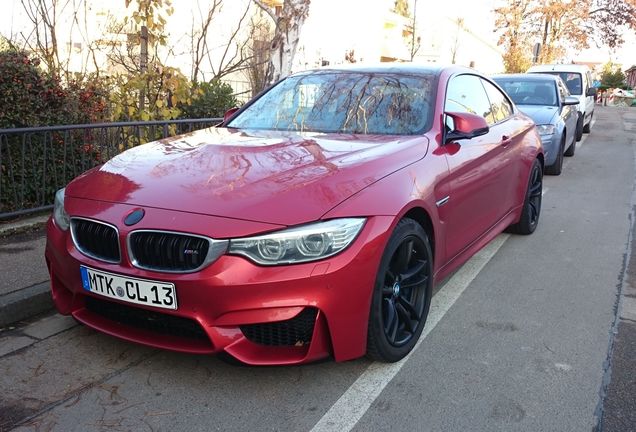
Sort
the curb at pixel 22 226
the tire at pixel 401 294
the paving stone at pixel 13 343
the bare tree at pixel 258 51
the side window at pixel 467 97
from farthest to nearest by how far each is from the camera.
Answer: the bare tree at pixel 258 51, the curb at pixel 22 226, the side window at pixel 467 97, the paving stone at pixel 13 343, the tire at pixel 401 294

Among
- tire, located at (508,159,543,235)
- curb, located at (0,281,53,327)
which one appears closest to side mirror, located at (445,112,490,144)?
tire, located at (508,159,543,235)

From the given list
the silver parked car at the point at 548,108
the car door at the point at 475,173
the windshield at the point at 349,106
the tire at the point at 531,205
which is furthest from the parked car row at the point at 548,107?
the windshield at the point at 349,106

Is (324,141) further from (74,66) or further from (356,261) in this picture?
(74,66)

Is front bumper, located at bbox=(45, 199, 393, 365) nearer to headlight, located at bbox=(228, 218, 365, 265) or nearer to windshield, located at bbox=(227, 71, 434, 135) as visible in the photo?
headlight, located at bbox=(228, 218, 365, 265)

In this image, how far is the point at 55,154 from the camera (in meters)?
5.56

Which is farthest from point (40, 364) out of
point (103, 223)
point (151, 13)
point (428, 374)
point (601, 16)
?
point (601, 16)

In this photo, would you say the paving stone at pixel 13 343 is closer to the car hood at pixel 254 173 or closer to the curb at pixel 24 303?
the curb at pixel 24 303

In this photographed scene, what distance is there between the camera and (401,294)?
3.17 meters

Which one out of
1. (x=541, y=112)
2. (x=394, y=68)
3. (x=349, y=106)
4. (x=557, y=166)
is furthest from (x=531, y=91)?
(x=349, y=106)

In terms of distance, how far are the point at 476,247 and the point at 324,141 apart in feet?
4.94

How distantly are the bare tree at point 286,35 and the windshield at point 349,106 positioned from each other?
3.75m

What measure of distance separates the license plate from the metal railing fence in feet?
8.61

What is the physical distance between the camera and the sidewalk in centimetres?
362

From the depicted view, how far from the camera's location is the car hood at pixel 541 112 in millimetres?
8828
